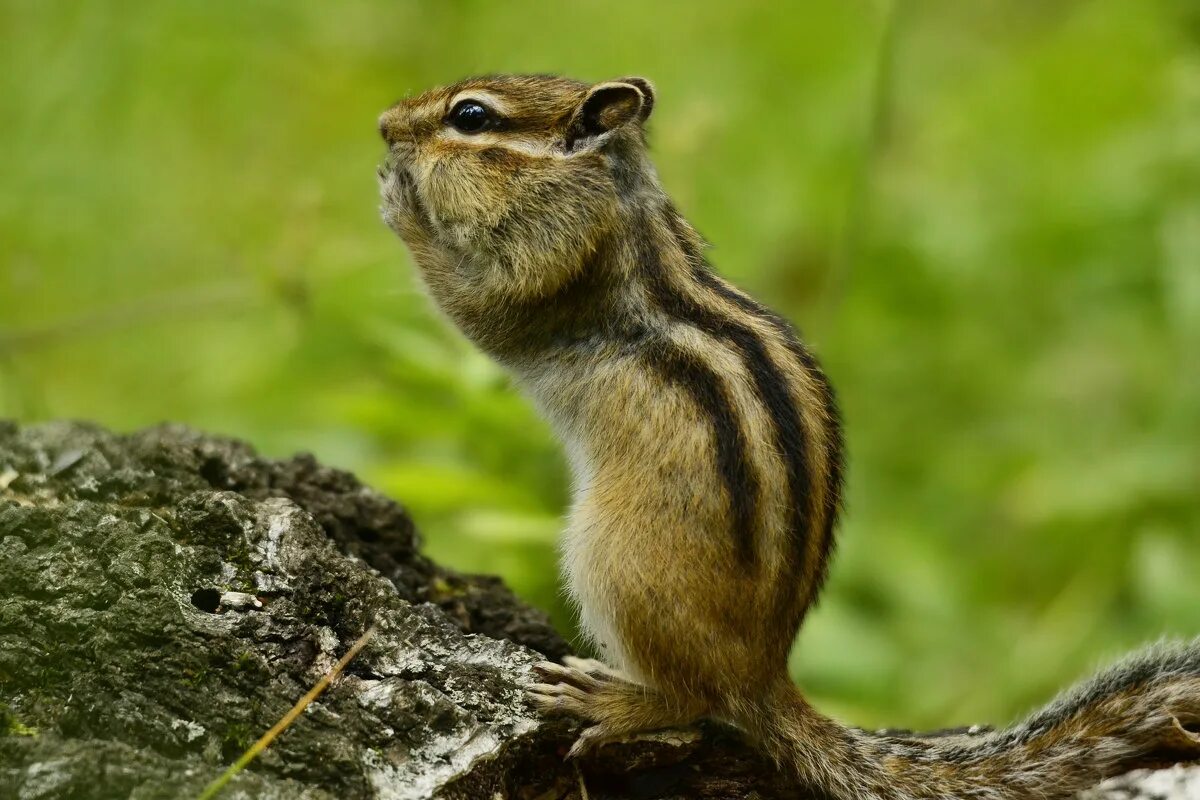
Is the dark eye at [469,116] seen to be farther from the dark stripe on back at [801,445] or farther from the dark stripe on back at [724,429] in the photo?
the dark stripe on back at [724,429]

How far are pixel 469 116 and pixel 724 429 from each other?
113 centimetres

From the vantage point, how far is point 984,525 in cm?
525

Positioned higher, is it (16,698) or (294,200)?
(294,200)

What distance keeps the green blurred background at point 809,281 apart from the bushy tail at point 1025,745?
1047 millimetres

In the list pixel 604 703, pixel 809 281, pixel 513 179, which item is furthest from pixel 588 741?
pixel 809 281

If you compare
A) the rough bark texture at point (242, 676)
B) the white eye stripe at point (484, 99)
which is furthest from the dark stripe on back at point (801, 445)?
the white eye stripe at point (484, 99)

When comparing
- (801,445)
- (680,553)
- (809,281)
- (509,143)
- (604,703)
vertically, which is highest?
(809,281)

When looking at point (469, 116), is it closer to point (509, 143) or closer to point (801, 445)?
point (509, 143)

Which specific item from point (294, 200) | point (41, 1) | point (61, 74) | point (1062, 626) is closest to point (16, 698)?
point (294, 200)

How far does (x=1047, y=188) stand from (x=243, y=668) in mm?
4223

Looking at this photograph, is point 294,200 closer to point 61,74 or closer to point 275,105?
point 61,74

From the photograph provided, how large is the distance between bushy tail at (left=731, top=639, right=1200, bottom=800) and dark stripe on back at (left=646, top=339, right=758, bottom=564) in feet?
1.09

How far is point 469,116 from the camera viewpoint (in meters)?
3.22

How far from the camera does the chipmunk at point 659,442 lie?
7.84 ft
